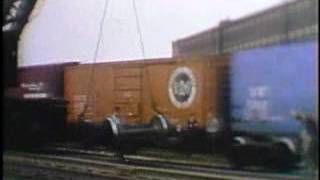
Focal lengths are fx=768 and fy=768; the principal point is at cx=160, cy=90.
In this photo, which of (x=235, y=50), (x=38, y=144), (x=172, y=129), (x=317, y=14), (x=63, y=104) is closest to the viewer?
(x=317, y=14)

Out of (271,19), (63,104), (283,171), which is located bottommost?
(283,171)

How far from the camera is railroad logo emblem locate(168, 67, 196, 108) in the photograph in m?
4.33

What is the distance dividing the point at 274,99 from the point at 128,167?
1.19 meters

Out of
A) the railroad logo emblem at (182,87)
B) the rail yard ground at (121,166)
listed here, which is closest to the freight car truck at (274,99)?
the rail yard ground at (121,166)

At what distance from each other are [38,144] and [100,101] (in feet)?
2.69

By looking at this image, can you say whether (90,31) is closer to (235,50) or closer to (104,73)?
(104,73)

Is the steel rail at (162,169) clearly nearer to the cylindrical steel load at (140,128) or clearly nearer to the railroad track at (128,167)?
the railroad track at (128,167)

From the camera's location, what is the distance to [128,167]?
475 centimetres

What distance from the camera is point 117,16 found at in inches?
189

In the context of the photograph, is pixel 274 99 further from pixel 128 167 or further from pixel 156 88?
pixel 128 167

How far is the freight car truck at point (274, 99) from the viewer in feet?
12.6

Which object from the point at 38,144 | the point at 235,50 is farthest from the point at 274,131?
the point at 38,144

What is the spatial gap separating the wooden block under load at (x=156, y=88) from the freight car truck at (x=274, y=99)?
12 centimetres

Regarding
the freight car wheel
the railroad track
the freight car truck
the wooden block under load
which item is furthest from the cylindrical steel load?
the freight car truck
